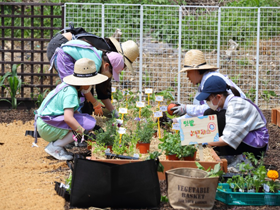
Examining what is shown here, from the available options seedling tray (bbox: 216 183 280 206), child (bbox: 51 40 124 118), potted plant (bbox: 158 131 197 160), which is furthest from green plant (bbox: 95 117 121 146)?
seedling tray (bbox: 216 183 280 206)

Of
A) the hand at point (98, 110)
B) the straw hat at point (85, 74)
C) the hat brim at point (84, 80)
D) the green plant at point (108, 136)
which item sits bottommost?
the green plant at point (108, 136)

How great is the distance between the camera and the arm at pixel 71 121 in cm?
390

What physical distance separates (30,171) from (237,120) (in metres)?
1.85

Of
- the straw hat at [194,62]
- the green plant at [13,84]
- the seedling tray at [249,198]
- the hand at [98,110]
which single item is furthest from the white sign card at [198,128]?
the green plant at [13,84]

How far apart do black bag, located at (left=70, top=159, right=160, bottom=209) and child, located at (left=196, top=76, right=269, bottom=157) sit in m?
1.04

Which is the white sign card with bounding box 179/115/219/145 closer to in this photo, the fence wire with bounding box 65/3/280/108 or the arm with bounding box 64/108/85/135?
the arm with bounding box 64/108/85/135

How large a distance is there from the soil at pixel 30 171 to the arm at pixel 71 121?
36 cm

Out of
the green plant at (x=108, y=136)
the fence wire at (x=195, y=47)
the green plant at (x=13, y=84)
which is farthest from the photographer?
the fence wire at (x=195, y=47)

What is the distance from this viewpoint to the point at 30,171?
3.79 meters

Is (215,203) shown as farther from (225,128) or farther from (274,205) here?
(225,128)

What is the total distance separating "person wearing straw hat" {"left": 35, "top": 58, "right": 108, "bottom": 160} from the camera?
3.94m

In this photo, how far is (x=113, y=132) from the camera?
3.83 meters

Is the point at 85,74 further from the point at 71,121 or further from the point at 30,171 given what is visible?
the point at 30,171

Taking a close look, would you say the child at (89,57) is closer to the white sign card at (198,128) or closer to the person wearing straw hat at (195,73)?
the person wearing straw hat at (195,73)
